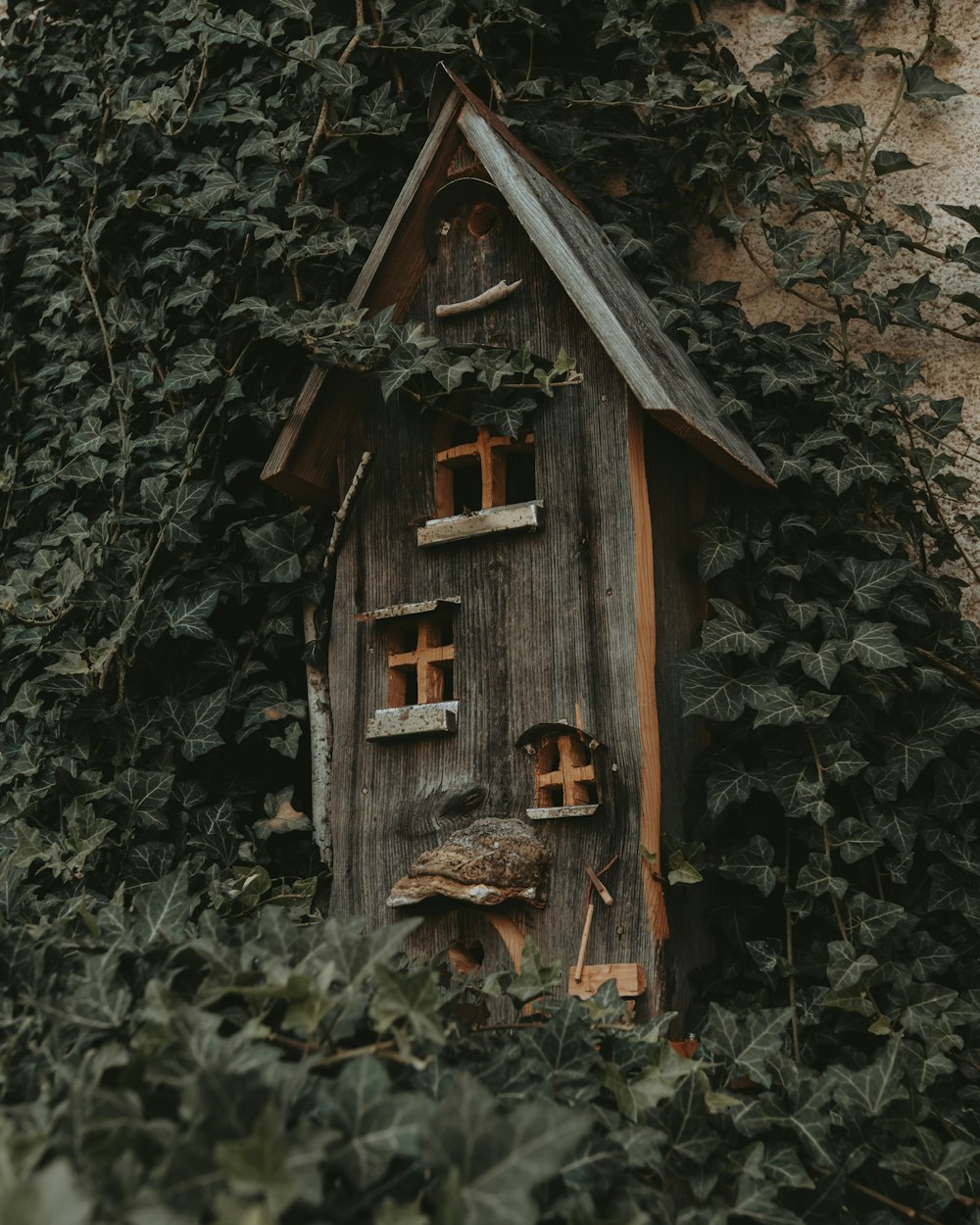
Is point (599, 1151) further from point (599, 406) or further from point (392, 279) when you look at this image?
point (392, 279)

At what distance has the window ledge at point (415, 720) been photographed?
2721mm

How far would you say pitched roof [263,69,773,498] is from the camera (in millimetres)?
2580

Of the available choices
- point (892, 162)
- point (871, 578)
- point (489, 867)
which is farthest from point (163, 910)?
point (892, 162)

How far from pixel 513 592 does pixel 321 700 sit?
68 cm

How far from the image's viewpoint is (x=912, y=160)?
3432 millimetres

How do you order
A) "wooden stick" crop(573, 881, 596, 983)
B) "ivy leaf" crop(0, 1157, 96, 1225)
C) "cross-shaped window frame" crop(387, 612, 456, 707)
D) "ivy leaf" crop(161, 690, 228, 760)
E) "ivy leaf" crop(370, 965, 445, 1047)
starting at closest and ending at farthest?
"ivy leaf" crop(0, 1157, 96, 1225), "ivy leaf" crop(370, 965, 445, 1047), "wooden stick" crop(573, 881, 596, 983), "cross-shaped window frame" crop(387, 612, 456, 707), "ivy leaf" crop(161, 690, 228, 760)

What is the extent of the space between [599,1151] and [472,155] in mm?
2228

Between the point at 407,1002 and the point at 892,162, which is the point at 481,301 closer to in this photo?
the point at 892,162

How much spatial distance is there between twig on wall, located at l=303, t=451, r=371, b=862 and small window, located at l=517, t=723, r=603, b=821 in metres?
0.65

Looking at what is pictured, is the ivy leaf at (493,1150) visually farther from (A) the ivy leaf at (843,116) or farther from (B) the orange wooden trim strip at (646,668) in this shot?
(A) the ivy leaf at (843,116)

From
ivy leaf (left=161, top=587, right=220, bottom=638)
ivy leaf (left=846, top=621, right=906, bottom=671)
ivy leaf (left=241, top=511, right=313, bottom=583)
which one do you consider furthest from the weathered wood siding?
ivy leaf (left=846, top=621, right=906, bottom=671)

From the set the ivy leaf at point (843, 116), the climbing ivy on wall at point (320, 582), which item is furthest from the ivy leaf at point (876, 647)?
the ivy leaf at point (843, 116)

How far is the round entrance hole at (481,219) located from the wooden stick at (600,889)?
1536 millimetres

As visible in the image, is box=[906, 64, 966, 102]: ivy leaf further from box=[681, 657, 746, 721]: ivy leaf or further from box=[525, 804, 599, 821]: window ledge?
box=[525, 804, 599, 821]: window ledge
